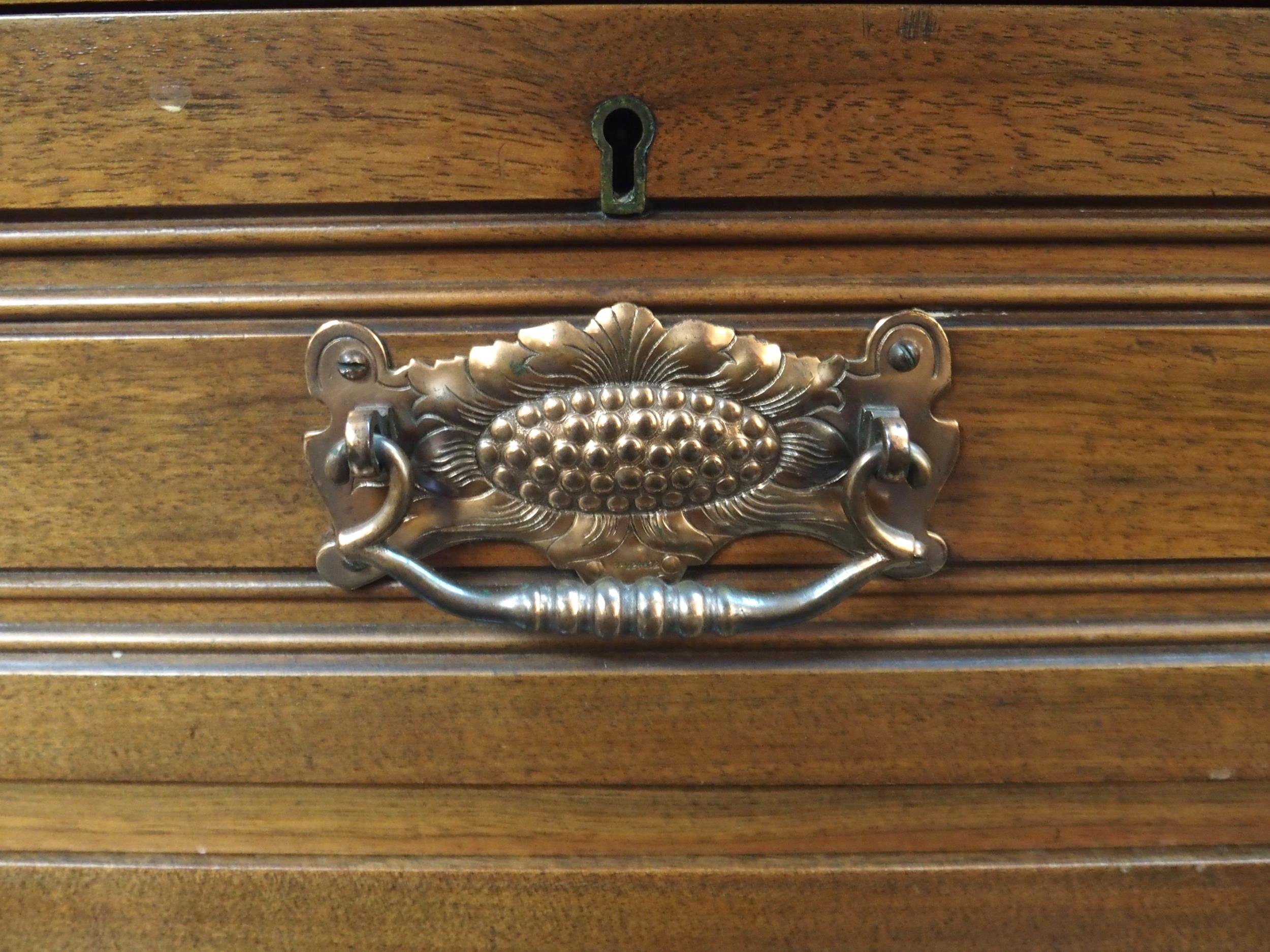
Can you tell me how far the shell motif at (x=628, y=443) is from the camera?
273mm

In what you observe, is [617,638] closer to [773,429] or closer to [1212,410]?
[773,429]

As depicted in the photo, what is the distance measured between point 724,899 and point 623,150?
0.28 metres

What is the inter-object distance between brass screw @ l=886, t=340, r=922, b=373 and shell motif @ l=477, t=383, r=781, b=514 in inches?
1.8

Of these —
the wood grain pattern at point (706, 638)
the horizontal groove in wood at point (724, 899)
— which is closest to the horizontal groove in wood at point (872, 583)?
the wood grain pattern at point (706, 638)

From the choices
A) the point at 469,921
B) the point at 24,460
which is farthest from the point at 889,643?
the point at 24,460

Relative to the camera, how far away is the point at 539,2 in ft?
0.86

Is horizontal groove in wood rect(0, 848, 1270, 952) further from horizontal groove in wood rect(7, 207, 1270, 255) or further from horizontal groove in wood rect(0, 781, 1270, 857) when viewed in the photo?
horizontal groove in wood rect(7, 207, 1270, 255)

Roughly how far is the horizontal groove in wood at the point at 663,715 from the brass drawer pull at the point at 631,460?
0.14 ft

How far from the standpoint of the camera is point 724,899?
0.33 meters

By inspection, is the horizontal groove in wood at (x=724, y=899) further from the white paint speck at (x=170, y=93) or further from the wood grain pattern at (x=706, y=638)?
the white paint speck at (x=170, y=93)

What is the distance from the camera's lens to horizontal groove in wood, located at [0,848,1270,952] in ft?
1.10

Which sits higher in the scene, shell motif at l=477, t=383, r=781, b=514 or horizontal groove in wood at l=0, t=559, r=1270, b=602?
shell motif at l=477, t=383, r=781, b=514

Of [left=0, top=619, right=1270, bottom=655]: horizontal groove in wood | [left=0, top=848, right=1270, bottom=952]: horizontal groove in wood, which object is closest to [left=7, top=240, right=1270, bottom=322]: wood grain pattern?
[left=0, top=619, right=1270, bottom=655]: horizontal groove in wood

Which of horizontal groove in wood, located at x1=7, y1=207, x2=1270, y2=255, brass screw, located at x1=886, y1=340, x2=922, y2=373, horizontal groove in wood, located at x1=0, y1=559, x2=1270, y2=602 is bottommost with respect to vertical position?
horizontal groove in wood, located at x1=0, y1=559, x2=1270, y2=602
